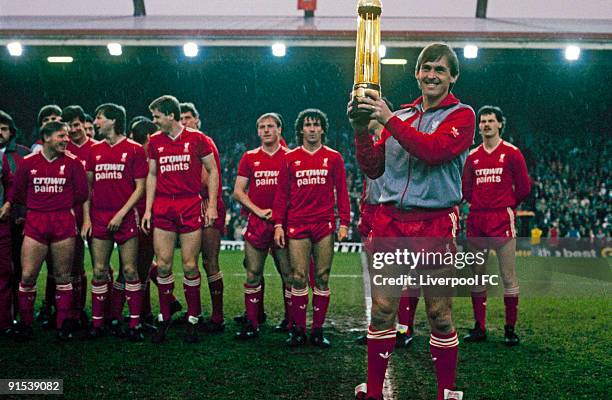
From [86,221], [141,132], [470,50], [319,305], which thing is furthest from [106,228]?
[470,50]

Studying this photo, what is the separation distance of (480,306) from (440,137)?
2819 millimetres

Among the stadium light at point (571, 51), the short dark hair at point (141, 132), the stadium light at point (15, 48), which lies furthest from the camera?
the stadium light at point (15, 48)

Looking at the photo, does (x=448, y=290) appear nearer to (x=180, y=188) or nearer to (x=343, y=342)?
(x=343, y=342)

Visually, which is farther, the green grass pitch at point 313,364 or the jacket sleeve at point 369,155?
the green grass pitch at point 313,364

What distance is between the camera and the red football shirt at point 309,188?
211 inches

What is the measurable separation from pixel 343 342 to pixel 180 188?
185cm

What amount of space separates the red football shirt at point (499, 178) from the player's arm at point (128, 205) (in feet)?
9.22

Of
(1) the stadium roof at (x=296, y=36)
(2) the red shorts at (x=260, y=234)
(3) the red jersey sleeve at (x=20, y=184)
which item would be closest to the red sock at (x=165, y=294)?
(2) the red shorts at (x=260, y=234)

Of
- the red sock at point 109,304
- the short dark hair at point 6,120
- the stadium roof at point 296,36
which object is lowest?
the red sock at point 109,304

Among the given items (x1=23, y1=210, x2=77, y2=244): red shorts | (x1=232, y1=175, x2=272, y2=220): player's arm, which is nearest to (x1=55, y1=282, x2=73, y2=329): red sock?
(x1=23, y1=210, x2=77, y2=244): red shorts

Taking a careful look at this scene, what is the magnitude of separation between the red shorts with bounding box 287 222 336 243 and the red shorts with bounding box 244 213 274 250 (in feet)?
1.22

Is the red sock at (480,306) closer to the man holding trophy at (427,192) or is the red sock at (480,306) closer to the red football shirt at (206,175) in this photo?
the man holding trophy at (427,192)

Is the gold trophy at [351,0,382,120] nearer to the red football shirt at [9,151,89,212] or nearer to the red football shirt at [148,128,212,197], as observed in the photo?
the red football shirt at [148,128,212,197]

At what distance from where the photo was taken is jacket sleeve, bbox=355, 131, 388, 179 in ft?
10.9
